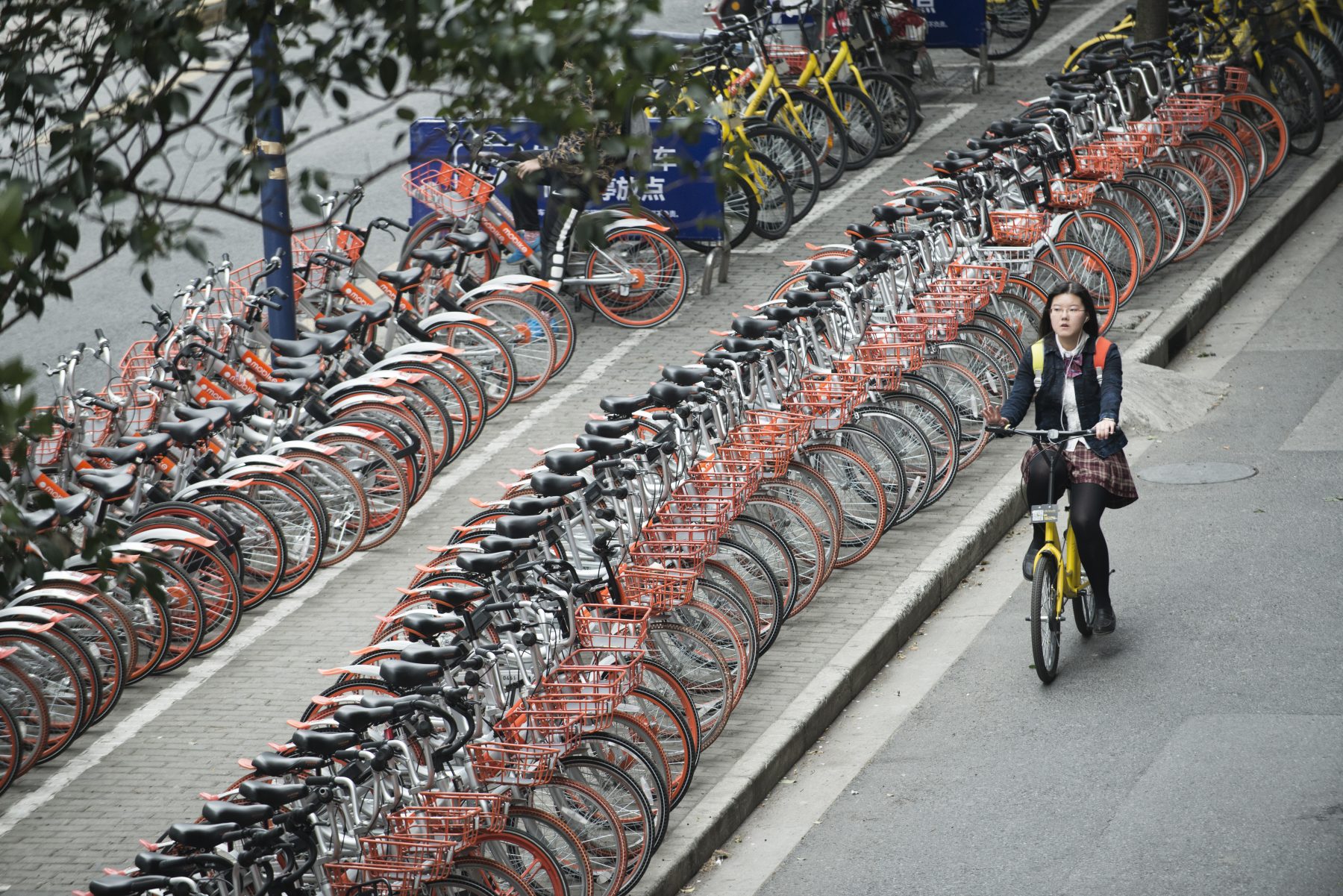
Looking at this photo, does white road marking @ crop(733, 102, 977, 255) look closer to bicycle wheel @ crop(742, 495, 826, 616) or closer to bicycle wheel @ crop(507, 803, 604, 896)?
bicycle wheel @ crop(742, 495, 826, 616)

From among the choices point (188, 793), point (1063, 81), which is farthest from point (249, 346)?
point (1063, 81)

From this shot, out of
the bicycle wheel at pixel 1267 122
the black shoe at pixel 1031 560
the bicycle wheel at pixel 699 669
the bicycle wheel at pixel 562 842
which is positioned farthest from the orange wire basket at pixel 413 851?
the bicycle wheel at pixel 1267 122

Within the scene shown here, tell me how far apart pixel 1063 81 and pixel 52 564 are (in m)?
10.9

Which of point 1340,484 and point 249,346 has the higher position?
point 249,346

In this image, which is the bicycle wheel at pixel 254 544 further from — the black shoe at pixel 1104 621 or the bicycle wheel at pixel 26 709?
the black shoe at pixel 1104 621

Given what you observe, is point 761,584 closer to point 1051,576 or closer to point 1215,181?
point 1051,576

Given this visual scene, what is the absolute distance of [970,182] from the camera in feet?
36.0

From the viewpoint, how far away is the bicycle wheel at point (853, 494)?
9016 millimetres

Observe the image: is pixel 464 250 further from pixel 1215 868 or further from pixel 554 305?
pixel 1215 868

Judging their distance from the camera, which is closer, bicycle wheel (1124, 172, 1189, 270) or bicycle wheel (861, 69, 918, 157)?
bicycle wheel (1124, 172, 1189, 270)

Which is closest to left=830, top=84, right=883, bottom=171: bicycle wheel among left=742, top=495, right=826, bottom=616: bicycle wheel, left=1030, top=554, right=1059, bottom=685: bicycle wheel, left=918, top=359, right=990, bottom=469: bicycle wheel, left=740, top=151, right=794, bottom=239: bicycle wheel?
left=740, top=151, right=794, bottom=239: bicycle wheel

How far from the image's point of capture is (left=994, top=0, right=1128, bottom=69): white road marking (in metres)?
19.2

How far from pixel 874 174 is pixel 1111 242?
4.16 meters

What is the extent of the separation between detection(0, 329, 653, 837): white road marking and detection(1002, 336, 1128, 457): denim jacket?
4.14m
